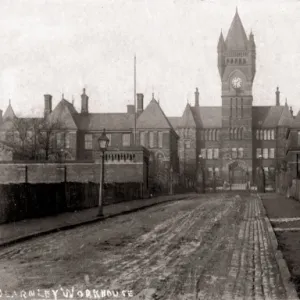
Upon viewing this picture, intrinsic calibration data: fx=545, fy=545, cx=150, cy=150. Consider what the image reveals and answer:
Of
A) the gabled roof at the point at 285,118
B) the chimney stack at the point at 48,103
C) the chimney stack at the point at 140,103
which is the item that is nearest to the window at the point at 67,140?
the chimney stack at the point at 48,103

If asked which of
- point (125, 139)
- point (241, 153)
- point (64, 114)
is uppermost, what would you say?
point (64, 114)

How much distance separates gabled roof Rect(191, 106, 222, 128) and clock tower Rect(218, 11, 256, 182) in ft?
18.6

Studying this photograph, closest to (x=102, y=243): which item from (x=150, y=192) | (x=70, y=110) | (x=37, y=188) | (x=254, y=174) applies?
(x=37, y=188)

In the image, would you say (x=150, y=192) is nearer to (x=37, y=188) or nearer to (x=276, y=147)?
(x=37, y=188)

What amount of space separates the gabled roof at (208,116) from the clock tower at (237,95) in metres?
5.67

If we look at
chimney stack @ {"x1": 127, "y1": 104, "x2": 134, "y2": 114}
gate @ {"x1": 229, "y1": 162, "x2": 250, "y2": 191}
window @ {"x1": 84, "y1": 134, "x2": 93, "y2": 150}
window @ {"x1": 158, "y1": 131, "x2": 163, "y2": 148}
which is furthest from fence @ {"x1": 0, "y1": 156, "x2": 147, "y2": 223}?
gate @ {"x1": 229, "y1": 162, "x2": 250, "y2": 191}

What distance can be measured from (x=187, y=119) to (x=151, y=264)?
8883cm

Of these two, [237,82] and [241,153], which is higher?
[237,82]

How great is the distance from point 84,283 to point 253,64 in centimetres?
8785

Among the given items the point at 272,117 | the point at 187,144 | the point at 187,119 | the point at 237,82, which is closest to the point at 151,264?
the point at 237,82

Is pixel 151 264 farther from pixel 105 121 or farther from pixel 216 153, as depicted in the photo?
pixel 216 153

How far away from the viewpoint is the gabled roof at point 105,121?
81938 mm

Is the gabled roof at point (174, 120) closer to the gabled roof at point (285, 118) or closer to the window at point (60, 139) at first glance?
the gabled roof at point (285, 118)

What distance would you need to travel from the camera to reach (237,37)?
91250 mm
